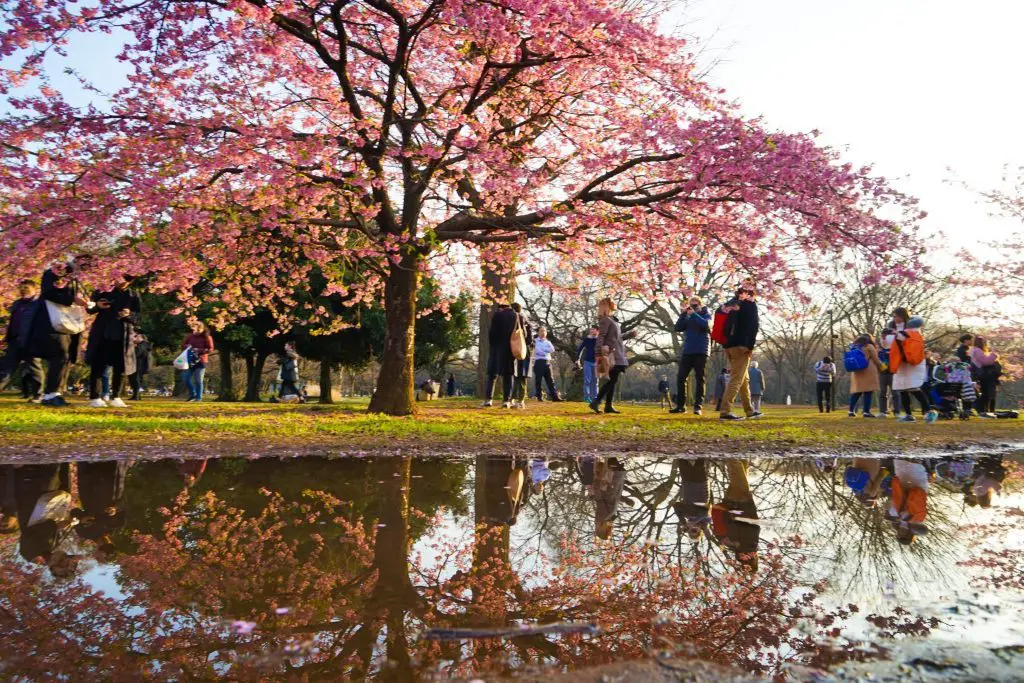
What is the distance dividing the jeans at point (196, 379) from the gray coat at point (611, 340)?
10.9m

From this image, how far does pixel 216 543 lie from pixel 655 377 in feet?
263

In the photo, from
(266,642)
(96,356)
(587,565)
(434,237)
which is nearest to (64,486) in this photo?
(266,642)

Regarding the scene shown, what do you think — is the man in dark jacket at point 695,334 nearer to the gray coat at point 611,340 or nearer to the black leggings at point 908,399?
the gray coat at point 611,340

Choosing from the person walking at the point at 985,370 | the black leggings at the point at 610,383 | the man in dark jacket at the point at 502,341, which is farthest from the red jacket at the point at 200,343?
the person walking at the point at 985,370

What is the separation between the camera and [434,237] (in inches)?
371

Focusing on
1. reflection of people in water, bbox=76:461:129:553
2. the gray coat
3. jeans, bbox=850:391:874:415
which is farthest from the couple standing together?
reflection of people in water, bbox=76:461:129:553

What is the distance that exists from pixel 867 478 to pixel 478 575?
418 centimetres

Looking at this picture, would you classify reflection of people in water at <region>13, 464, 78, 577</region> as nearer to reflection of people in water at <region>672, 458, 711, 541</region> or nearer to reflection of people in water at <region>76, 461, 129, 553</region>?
reflection of people in water at <region>76, 461, 129, 553</region>

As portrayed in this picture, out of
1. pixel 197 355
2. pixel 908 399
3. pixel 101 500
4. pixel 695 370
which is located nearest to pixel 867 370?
pixel 908 399

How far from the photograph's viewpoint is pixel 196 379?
17.6m

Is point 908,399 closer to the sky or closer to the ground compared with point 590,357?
closer to the ground

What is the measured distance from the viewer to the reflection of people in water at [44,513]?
2895mm

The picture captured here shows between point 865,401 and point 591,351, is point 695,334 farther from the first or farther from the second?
point 865,401

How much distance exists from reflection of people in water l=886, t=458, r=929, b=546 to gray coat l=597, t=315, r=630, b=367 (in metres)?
7.01
